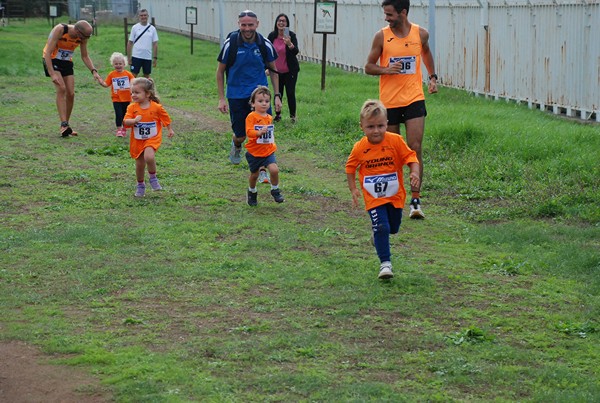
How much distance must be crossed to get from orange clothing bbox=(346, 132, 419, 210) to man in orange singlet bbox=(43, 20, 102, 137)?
8.32 m

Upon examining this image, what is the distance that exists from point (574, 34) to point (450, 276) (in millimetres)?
10308

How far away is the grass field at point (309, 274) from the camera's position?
19.1ft

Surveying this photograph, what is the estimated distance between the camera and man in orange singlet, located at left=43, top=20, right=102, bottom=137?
1533 cm

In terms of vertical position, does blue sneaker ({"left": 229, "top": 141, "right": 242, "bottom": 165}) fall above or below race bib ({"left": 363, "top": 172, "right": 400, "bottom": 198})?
below

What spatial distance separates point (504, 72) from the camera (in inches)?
789

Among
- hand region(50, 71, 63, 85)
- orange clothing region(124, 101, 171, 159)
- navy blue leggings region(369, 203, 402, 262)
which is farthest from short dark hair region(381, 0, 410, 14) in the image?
hand region(50, 71, 63, 85)

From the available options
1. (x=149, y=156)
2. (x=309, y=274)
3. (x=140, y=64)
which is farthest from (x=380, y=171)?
(x=140, y=64)

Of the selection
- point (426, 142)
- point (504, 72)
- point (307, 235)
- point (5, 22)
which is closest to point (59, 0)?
point (5, 22)

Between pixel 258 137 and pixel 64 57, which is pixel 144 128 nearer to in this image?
pixel 258 137

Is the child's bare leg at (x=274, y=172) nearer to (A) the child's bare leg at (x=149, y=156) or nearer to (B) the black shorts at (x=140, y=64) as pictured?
(A) the child's bare leg at (x=149, y=156)

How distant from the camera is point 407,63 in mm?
10102

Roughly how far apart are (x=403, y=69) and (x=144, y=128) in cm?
309

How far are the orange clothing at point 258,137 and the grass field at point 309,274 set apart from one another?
1.93ft

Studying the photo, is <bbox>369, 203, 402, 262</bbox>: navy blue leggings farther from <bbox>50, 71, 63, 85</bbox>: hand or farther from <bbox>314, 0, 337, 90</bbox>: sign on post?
<bbox>314, 0, 337, 90</bbox>: sign on post
